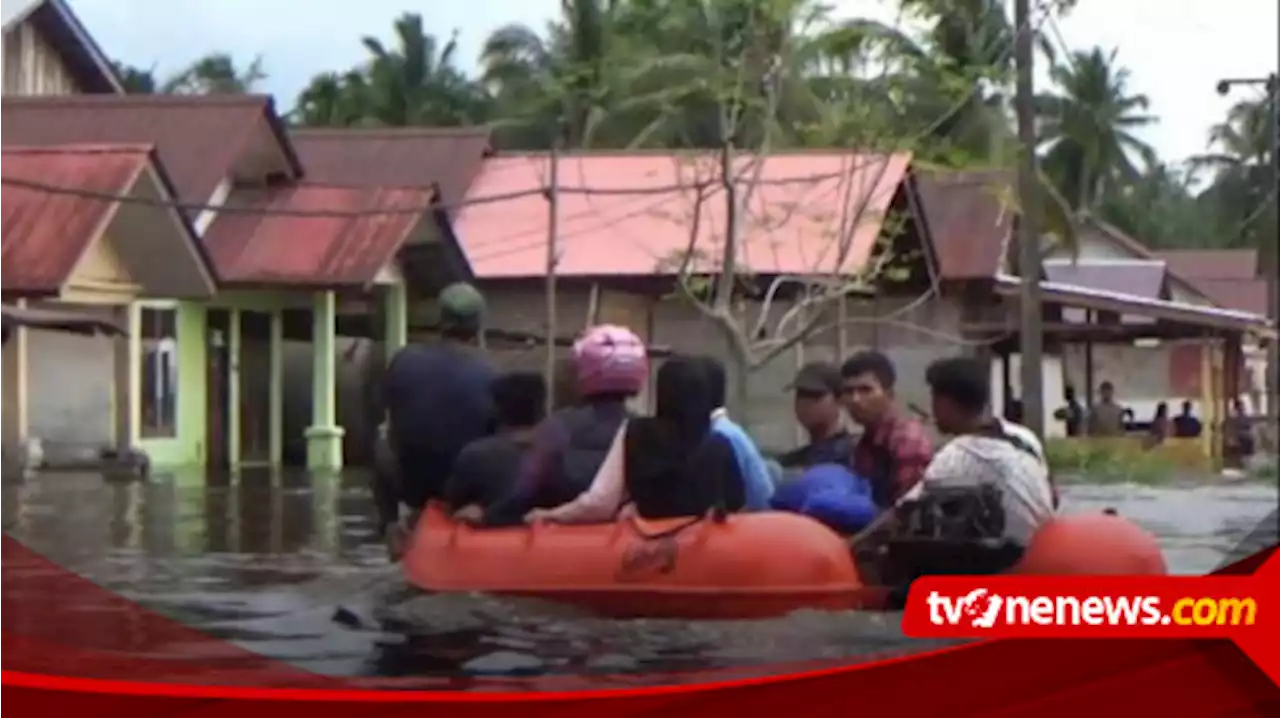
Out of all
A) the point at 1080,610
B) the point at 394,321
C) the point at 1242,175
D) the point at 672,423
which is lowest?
the point at 1080,610

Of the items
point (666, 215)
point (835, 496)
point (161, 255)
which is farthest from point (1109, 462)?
point (161, 255)

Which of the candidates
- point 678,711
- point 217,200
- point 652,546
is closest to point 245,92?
point 217,200

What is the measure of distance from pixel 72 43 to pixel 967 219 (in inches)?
50.2

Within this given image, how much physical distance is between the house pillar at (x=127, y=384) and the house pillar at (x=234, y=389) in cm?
12

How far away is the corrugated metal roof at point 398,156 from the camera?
2891 millimetres

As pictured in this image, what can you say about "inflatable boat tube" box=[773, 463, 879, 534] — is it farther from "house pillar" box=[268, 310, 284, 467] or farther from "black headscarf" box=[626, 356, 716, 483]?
"house pillar" box=[268, 310, 284, 467]

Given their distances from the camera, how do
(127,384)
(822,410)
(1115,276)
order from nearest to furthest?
(127,384) < (822,410) < (1115,276)

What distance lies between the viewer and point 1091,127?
287 cm

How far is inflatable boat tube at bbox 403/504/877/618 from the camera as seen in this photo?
2980 millimetres

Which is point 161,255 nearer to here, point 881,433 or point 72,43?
point 72,43

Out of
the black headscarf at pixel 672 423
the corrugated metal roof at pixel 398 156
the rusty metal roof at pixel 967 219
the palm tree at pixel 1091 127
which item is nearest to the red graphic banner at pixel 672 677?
the black headscarf at pixel 672 423

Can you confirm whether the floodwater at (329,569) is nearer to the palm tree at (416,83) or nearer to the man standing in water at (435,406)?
the man standing in water at (435,406)

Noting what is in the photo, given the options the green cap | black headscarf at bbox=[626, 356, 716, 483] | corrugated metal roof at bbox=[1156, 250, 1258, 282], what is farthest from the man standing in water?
corrugated metal roof at bbox=[1156, 250, 1258, 282]

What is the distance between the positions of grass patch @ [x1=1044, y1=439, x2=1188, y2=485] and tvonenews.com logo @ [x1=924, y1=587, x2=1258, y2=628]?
7.4 inches
